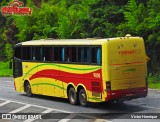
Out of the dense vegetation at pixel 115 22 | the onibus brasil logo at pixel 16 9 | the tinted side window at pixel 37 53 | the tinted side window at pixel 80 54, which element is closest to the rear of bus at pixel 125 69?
the tinted side window at pixel 80 54

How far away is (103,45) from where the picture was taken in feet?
66.7

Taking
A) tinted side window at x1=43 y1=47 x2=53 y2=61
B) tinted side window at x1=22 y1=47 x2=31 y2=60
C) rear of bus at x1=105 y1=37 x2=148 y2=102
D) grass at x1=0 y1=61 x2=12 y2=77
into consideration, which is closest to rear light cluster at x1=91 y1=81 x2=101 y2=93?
rear of bus at x1=105 y1=37 x2=148 y2=102

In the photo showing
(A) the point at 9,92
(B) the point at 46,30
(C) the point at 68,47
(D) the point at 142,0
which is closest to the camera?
(C) the point at 68,47

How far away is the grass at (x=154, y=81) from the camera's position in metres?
30.1

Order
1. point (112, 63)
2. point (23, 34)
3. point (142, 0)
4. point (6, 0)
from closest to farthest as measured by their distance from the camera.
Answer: point (112, 63) < point (142, 0) < point (23, 34) < point (6, 0)

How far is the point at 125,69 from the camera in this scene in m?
20.5

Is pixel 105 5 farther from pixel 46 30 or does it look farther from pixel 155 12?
pixel 46 30

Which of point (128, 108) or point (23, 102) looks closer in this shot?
point (128, 108)

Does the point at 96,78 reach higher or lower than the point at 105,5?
lower

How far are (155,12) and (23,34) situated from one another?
24071 mm

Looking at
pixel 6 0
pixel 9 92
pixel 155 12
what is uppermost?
pixel 6 0

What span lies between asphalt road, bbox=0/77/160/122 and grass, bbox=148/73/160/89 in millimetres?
3421

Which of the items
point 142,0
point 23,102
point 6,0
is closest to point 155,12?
point 142,0

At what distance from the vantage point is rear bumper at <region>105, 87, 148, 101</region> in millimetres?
20172
